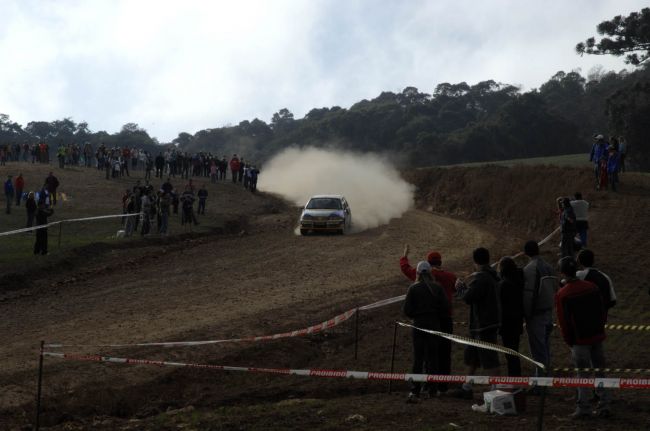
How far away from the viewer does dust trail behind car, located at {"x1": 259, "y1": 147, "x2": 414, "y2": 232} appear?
39659 millimetres

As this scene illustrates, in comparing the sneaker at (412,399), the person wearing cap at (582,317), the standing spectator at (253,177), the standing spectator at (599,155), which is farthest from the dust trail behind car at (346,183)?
the person wearing cap at (582,317)

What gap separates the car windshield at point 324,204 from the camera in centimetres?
3130

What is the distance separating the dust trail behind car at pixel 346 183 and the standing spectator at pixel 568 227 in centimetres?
1496

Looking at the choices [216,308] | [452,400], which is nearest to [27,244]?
[216,308]

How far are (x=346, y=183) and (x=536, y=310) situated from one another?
39133 mm

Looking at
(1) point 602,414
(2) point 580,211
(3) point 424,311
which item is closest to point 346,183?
(2) point 580,211

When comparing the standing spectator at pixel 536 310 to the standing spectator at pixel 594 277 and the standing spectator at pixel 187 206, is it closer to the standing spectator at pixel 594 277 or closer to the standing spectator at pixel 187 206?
the standing spectator at pixel 594 277

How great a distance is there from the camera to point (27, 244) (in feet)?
83.4

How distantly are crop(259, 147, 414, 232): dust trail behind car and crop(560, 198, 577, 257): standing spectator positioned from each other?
14963 millimetres

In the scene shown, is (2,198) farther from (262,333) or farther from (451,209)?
(262,333)

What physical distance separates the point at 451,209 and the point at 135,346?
102 feet

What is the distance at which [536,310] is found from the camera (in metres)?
10.2

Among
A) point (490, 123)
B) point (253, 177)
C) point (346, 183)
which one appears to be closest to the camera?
point (253, 177)

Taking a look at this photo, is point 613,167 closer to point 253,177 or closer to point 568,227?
point 568,227
